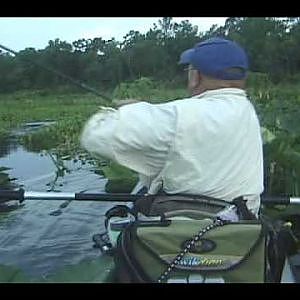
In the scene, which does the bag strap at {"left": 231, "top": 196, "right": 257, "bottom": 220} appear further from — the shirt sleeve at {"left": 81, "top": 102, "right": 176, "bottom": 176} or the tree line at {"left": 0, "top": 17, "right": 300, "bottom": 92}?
the tree line at {"left": 0, "top": 17, "right": 300, "bottom": 92}

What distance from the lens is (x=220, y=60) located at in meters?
2.20

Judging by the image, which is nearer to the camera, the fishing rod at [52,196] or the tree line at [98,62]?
the fishing rod at [52,196]

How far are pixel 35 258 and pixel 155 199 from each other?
2221mm

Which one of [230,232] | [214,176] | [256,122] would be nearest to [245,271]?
[230,232]

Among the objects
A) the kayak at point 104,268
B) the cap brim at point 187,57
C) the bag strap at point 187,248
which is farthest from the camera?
the kayak at point 104,268

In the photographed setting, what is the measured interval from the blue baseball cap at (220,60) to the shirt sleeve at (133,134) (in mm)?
272

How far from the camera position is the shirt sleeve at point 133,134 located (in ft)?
6.63

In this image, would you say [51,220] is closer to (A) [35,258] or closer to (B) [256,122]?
(A) [35,258]

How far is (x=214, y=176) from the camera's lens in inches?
83.8

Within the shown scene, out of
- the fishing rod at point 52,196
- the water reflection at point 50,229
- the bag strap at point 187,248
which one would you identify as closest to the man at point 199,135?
the bag strap at point 187,248

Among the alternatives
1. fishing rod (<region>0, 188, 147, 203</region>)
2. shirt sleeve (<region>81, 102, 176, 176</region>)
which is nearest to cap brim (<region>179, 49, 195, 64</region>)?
shirt sleeve (<region>81, 102, 176, 176</region>)

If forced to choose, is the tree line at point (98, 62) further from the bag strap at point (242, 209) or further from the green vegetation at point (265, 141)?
the bag strap at point (242, 209)

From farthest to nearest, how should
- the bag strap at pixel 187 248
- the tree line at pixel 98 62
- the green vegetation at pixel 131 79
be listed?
the green vegetation at pixel 131 79 → the tree line at pixel 98 62 → the bag strap at pixel 187 248

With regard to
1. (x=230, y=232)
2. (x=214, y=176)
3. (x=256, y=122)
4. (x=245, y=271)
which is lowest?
(x=245, y=271)
